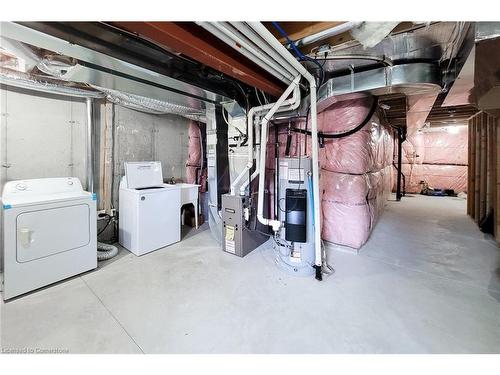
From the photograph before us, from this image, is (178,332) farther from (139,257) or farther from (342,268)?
(342,268)

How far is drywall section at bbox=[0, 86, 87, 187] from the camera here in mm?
2297

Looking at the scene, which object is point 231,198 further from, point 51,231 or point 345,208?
point 51,231

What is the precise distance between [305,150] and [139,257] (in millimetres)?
2548

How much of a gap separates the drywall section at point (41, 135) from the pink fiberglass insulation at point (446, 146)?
9428 millimetres

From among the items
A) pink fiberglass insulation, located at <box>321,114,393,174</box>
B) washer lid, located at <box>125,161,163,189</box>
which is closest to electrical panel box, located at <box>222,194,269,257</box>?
washer lid, located at <box>125,161,163,189</box>

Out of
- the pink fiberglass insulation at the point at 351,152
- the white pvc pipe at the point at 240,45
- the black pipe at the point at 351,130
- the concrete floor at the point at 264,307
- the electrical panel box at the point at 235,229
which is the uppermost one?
the white pvc pipe at the point at 240,45

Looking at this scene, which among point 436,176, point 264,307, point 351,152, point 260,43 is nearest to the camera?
point 260,43

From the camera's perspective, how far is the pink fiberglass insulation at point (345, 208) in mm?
2766

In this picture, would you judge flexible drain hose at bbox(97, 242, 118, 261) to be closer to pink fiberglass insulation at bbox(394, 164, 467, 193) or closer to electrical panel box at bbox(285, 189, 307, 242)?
electrical panel box at bbox(285, 189, 307, 242)

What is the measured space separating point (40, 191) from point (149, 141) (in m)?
1.58

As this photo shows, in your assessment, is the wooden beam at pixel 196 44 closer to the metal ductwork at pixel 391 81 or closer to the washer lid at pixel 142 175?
the metal ductwork at pixel 391 81

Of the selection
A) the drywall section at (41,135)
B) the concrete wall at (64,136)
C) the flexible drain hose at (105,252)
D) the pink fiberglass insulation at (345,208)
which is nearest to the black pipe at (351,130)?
the pink fiberglass insulation at (345,208)

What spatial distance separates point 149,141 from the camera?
3.52 m

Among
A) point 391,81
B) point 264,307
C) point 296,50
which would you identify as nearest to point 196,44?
point 296,50
